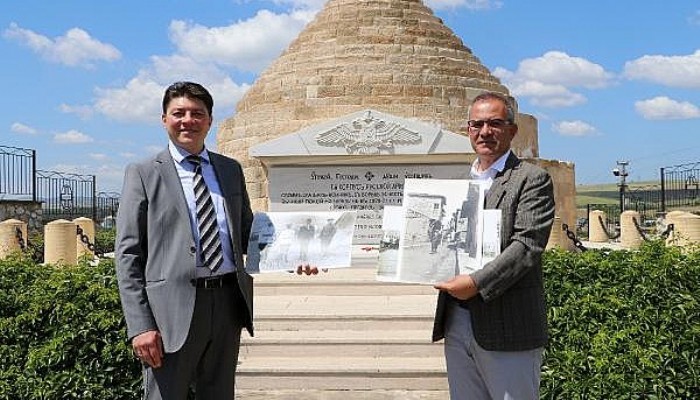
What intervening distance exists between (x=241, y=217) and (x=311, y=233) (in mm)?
369

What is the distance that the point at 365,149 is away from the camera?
8.89 metres

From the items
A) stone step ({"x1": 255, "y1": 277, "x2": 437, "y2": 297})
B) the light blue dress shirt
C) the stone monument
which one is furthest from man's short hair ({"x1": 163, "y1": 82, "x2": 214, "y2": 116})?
the stone monument

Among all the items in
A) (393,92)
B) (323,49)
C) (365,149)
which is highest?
(323,49)

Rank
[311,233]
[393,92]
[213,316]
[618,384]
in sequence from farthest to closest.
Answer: [393,92], [618,384], [311,233], [213,316]

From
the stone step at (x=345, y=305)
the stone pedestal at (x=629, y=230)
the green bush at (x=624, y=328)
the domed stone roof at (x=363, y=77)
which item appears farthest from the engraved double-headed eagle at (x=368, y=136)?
the stone pedestal at (x=629, y=230)

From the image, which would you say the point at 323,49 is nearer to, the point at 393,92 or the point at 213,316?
the point at 393,92

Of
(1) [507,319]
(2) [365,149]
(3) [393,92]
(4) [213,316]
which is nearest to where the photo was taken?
(1) [507,319]

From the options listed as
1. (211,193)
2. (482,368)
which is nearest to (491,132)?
(482,368)

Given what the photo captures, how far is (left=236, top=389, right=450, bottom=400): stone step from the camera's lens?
4.98 m

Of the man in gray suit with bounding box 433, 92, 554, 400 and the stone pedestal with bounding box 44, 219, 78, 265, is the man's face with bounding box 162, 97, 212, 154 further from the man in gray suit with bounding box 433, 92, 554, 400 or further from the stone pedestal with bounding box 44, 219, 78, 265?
the stone pedestal with bounding box 44, 219, 78, 265

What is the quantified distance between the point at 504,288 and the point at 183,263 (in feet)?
4.65

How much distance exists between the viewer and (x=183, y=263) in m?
2.87

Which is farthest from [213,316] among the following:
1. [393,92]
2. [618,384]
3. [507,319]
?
[393,92]

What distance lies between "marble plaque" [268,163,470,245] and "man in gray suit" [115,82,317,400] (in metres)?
5.80
